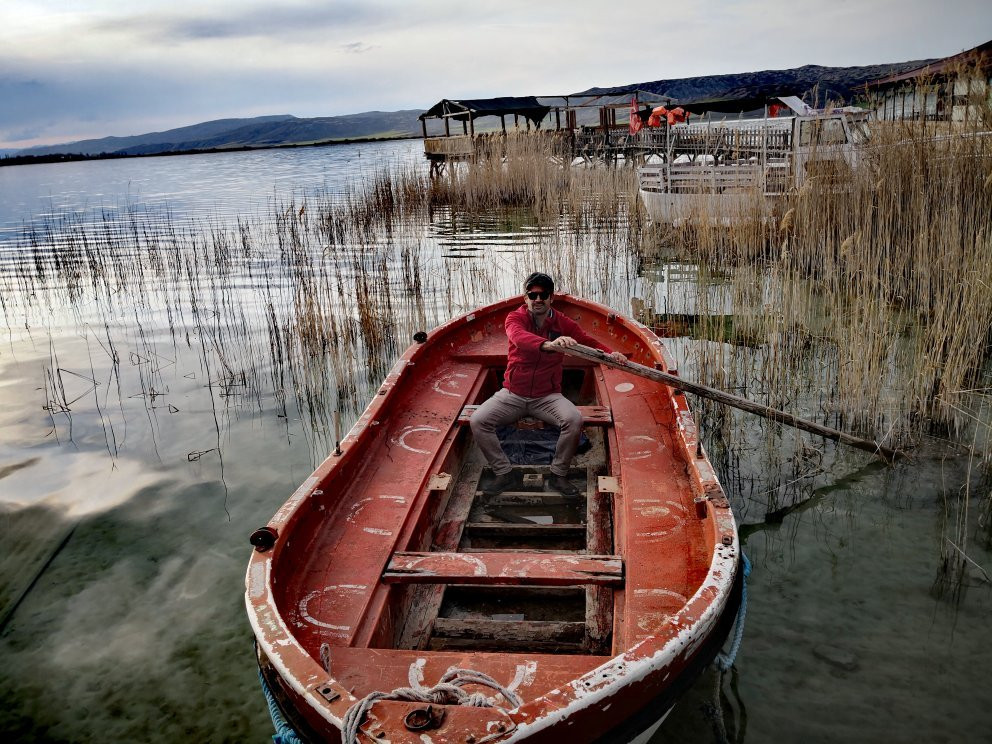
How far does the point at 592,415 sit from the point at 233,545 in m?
2.63

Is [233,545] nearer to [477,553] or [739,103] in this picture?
[477,553]

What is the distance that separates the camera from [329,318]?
312 inches

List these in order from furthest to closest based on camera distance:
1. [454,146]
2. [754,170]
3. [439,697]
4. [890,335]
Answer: [454,146] → [754,170] → [890,335] → [439,697]

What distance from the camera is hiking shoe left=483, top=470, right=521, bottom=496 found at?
4809mm

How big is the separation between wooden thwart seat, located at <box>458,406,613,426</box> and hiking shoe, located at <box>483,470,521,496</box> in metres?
0.50

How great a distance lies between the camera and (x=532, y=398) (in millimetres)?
5020

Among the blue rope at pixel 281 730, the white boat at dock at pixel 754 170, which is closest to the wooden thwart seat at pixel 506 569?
the blue rope at pixel 281 730

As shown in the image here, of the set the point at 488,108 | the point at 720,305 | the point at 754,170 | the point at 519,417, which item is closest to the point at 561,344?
the point at 519,417

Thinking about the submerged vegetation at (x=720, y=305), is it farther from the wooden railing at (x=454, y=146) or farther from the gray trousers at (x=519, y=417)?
the wooden railing at (x=454, y=146)

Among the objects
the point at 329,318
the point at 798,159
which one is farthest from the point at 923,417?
the point at 329,318

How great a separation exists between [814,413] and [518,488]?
273cm

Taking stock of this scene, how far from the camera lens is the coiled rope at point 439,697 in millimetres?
2080

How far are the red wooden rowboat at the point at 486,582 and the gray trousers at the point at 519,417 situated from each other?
0.58ft

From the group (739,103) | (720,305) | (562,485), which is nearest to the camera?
(562,485)
